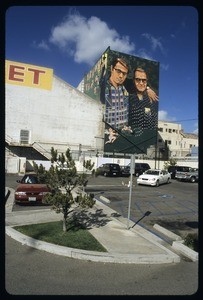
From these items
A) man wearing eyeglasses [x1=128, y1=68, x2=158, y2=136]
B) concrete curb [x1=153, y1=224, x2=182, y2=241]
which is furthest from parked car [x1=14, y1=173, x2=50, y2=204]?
man wearing eyeglasses [x1=128, y1=68, x2=158, y2=136]

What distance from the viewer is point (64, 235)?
360 inches

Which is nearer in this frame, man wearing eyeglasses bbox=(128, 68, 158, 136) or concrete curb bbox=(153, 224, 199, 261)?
concrete curb bbox=(153, 224, 199, 261)

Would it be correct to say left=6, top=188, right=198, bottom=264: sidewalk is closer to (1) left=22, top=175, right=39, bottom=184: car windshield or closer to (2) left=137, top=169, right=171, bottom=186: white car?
(1) left=22, top=175, right=39, bottom=184: car windshield

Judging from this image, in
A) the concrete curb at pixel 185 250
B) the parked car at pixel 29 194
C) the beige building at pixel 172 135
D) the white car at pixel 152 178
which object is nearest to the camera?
the concrete curb at pixel 185 250

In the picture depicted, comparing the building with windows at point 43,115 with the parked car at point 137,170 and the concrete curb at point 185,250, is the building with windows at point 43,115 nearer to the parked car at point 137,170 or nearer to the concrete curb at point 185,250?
the parked car at point 137,170

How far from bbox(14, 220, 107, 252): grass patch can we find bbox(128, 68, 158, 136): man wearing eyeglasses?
154 feet

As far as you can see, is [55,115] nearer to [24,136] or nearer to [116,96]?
[24,136]

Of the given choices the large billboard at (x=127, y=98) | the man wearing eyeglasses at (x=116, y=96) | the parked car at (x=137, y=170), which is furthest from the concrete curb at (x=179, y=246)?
the man wearing eyeglasses at (x=116, y=96)

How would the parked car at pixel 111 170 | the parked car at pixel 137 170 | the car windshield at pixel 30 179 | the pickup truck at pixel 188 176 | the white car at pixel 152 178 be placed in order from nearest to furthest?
the car windshield at pixel 30 179 → the white car at pixel 152 178 → the pickup truck at pixel 188 176 → the parked car at pixel 111 170 → the parked car at pixel 137 170

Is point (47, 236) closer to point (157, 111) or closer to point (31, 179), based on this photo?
point (31, 179)

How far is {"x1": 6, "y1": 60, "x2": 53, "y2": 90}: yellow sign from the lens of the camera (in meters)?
43.5

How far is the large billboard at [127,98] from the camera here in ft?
176

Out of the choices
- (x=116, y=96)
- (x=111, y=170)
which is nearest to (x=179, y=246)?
(x=111, y=170)

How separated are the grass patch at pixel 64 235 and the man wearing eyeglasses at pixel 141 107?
4682cm
